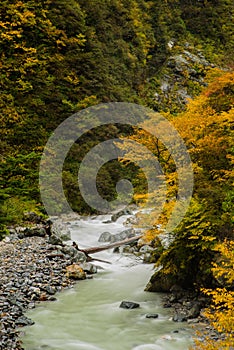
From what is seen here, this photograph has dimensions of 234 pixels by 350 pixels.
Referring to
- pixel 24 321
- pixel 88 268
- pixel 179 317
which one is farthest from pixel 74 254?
Result: pixel 179 317

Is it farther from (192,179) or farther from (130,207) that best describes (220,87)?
(130,207)

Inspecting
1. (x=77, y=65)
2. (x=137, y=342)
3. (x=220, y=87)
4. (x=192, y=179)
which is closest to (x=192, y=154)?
(x=192, y=179)

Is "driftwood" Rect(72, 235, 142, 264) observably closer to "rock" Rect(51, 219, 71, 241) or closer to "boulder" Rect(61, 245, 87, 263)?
"boulder" Rect(61, 245, 87, 263)

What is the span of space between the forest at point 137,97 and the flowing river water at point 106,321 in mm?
829

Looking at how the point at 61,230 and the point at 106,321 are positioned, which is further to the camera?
the point at 61,230

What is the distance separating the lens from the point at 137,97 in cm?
3047

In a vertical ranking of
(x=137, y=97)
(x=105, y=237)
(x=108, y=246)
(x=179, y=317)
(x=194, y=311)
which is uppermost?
(x=137, y=97)

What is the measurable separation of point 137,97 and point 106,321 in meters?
24.4

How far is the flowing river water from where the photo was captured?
6.79 metres

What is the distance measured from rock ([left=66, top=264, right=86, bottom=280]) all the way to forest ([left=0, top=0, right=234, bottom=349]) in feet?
6.95

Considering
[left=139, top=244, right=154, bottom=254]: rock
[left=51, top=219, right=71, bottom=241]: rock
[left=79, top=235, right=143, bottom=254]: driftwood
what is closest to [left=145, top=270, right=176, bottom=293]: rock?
[left=139, top=244, right=154, bottom=254]: rock

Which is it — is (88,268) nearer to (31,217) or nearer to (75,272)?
(75,272)

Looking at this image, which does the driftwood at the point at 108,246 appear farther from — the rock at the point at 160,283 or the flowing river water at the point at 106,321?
the rock at the point at 160,283

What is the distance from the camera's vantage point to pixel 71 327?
25.0 ft
